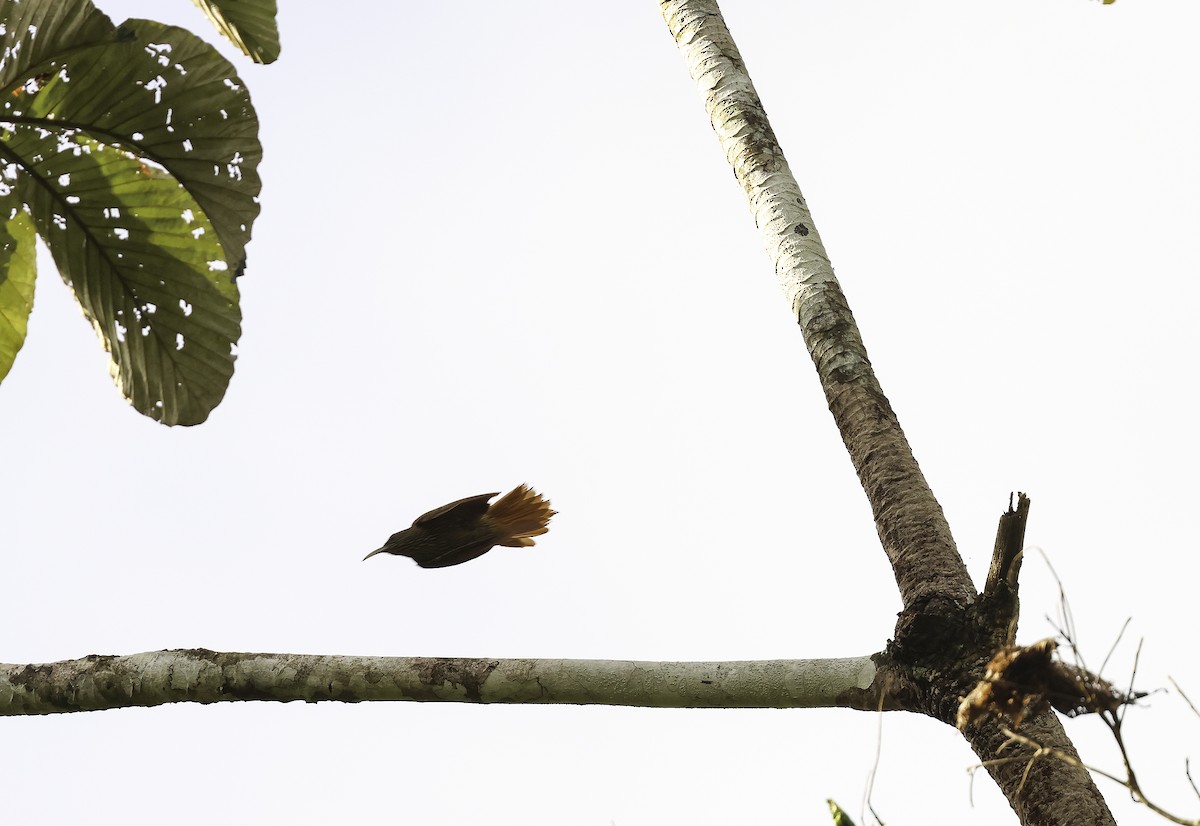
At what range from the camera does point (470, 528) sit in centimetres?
258

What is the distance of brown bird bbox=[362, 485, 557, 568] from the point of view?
2.56m

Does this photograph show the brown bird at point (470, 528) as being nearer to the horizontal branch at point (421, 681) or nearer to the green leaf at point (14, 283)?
the horizontal branch at point (421, 681)

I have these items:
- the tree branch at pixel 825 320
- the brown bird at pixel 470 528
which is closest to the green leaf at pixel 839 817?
the tree branch at pixel 825 320

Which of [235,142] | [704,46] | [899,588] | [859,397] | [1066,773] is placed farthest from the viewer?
[704,46]

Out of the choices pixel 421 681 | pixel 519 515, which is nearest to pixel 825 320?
pixel 519 515

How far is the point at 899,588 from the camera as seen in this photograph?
2105 mm

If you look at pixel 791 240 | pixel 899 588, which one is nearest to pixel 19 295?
pixel 791 240

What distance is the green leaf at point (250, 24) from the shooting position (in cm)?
280

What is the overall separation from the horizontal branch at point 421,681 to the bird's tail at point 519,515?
537 millimetres

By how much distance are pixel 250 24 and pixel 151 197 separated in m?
0.55

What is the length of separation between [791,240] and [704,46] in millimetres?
873

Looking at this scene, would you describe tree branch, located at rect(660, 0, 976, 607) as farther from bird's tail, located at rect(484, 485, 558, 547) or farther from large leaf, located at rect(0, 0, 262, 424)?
large leaf, located at rect(0, 0, 262, 424)

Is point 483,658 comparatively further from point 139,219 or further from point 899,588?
point 139,219

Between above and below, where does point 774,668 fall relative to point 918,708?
above
